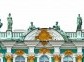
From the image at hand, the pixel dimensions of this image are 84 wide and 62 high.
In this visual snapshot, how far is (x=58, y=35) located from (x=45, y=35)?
1235mm

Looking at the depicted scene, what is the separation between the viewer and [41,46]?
108 ft

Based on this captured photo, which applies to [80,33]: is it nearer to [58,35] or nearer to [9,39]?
[58,35]

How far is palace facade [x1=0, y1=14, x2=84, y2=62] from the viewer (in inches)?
1287

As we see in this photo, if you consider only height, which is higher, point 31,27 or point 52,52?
point 31,27

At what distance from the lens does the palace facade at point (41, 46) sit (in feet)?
107

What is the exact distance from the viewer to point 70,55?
108 ft

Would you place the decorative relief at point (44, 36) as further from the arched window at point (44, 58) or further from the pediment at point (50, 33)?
the arched window at point (44, 58)

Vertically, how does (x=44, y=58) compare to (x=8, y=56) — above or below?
below

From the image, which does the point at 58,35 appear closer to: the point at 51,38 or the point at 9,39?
the point at 51,38

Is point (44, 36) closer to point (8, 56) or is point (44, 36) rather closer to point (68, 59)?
point (68, 59)

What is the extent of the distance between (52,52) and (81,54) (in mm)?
2685

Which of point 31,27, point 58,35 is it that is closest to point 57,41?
point 58,35

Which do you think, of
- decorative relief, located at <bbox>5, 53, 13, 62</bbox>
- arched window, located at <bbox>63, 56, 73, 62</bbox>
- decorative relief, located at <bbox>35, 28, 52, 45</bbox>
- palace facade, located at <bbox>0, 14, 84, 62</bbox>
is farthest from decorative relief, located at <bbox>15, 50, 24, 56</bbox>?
arched window, located at <bbox>63, 56, 73, 62</bbox>

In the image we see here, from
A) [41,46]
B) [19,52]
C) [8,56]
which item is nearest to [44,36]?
[41,46]
